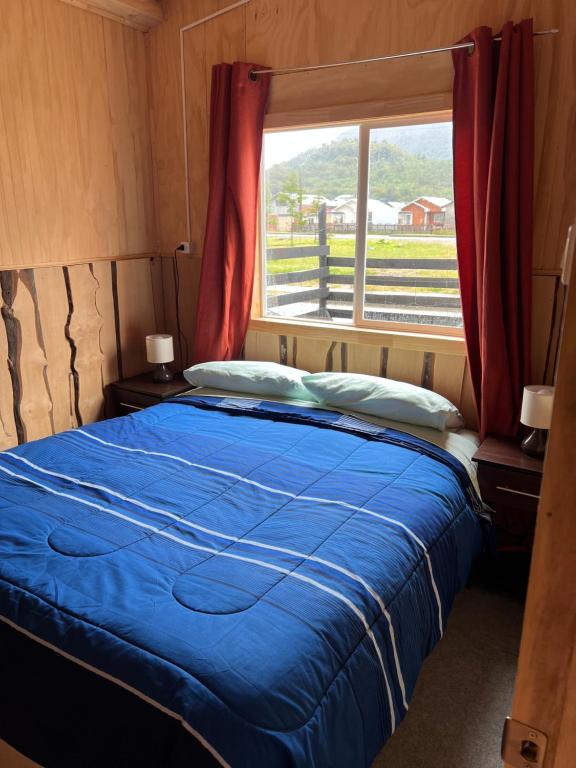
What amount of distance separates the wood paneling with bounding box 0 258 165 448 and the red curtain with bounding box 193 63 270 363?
1.61 ft

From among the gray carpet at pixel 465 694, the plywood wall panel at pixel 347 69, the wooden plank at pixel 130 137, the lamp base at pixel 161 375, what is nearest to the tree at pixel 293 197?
the plywood wall panel at pixel 347 69

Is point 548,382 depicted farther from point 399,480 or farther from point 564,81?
point 564,81

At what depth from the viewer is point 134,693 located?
1175 mm

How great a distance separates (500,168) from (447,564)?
5.28ft

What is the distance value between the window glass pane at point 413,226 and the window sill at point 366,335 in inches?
4.6

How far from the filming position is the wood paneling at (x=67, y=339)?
2.89m

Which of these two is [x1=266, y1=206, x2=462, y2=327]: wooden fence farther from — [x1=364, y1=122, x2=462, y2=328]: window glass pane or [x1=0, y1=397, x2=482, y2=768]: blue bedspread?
[x1=0, y1=397, x2=482, y2=768]: blue bedspread

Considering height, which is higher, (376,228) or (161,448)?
(376,228)

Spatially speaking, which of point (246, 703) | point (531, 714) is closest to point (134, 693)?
point (246, 703)

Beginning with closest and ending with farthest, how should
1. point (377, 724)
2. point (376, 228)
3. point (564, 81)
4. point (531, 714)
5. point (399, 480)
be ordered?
point (531, 714) → point (377, 724) → point (399, 480) → point (564, 81) → point (376, 228)

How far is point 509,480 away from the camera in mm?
2205

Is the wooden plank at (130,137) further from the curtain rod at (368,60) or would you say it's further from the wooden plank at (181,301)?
the curtain rod at (368,60)

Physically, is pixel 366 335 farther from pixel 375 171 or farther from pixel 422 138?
pixel 422 138

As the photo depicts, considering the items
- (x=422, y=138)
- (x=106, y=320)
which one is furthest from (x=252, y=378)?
(x=422, y=138)
